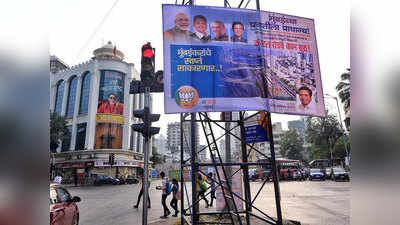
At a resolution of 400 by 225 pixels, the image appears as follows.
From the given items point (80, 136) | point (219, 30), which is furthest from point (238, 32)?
point (80, 136)

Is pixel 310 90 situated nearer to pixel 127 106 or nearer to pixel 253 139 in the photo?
pixel 253 139

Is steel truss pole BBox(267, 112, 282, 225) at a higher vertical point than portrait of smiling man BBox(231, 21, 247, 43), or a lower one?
lower

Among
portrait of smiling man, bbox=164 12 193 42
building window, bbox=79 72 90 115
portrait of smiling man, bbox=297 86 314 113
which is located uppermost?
building window, bbox=79 72 90 115

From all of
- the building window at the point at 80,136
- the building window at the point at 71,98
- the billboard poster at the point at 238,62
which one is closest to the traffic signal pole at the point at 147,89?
the billboard poster at the point at 238,62

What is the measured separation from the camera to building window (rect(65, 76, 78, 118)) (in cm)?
4603

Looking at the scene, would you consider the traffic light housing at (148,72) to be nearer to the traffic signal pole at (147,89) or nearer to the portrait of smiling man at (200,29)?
the traffic signal pole at (147,89)

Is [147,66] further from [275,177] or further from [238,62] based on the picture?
[275,177]

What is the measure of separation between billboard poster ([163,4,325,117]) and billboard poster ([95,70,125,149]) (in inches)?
1572

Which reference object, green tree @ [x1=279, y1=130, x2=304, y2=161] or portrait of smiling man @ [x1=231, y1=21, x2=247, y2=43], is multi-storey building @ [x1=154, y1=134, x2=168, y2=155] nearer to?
green tree @ [x1=279, y1=130, x2=304, y2=161]

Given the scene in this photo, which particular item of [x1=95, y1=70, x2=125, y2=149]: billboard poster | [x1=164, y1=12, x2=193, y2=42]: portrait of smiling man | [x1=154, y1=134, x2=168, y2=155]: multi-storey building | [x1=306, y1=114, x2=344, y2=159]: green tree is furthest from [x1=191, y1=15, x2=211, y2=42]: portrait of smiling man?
[x1=154, y1=134, x2=168, y2=155]: multi-storey building

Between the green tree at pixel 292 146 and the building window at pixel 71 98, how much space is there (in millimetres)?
52170
